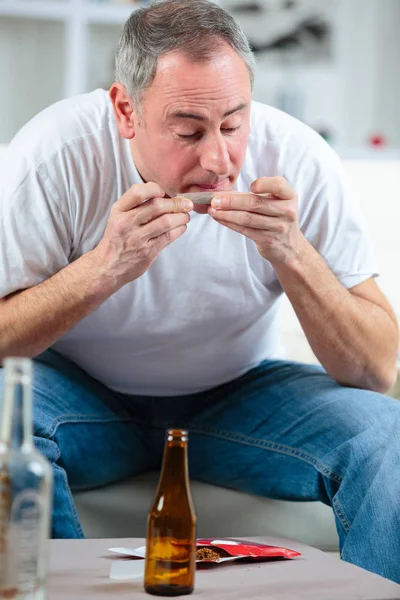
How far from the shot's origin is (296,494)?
1678mm

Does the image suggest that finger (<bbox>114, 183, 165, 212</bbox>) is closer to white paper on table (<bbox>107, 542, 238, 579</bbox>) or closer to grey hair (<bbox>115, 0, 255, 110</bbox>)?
grey hair (<bbox>115, 0, 255, 110</bbox>)

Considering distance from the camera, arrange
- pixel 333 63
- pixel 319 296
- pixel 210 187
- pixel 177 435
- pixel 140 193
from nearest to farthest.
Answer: pixel 177 435 < pixel 140 193 < pixel 210 187 < pixel 319 296 < pixel 333 63

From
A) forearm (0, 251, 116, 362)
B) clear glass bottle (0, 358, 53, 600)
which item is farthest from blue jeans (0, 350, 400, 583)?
clear glass bottle (0, 358, 53, 600)

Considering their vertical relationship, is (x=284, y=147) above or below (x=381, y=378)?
above

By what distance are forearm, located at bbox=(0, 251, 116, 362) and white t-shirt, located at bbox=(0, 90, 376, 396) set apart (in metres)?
0.05

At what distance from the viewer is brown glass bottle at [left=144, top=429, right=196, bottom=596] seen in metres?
0.99

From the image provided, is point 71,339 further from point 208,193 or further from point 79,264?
point 208,193

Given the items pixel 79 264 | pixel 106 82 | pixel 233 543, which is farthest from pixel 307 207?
pixel 106 82

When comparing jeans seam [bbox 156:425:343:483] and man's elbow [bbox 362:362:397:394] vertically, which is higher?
man's elbow [bbox 362:362:397:394]

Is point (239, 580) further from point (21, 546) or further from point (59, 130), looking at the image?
point (59, 130)

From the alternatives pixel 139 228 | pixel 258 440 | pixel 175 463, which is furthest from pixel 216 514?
pixel 175 463

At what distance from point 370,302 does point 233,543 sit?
2.44ft

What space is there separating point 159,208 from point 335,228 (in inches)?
18.9

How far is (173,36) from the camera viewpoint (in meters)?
1.60
